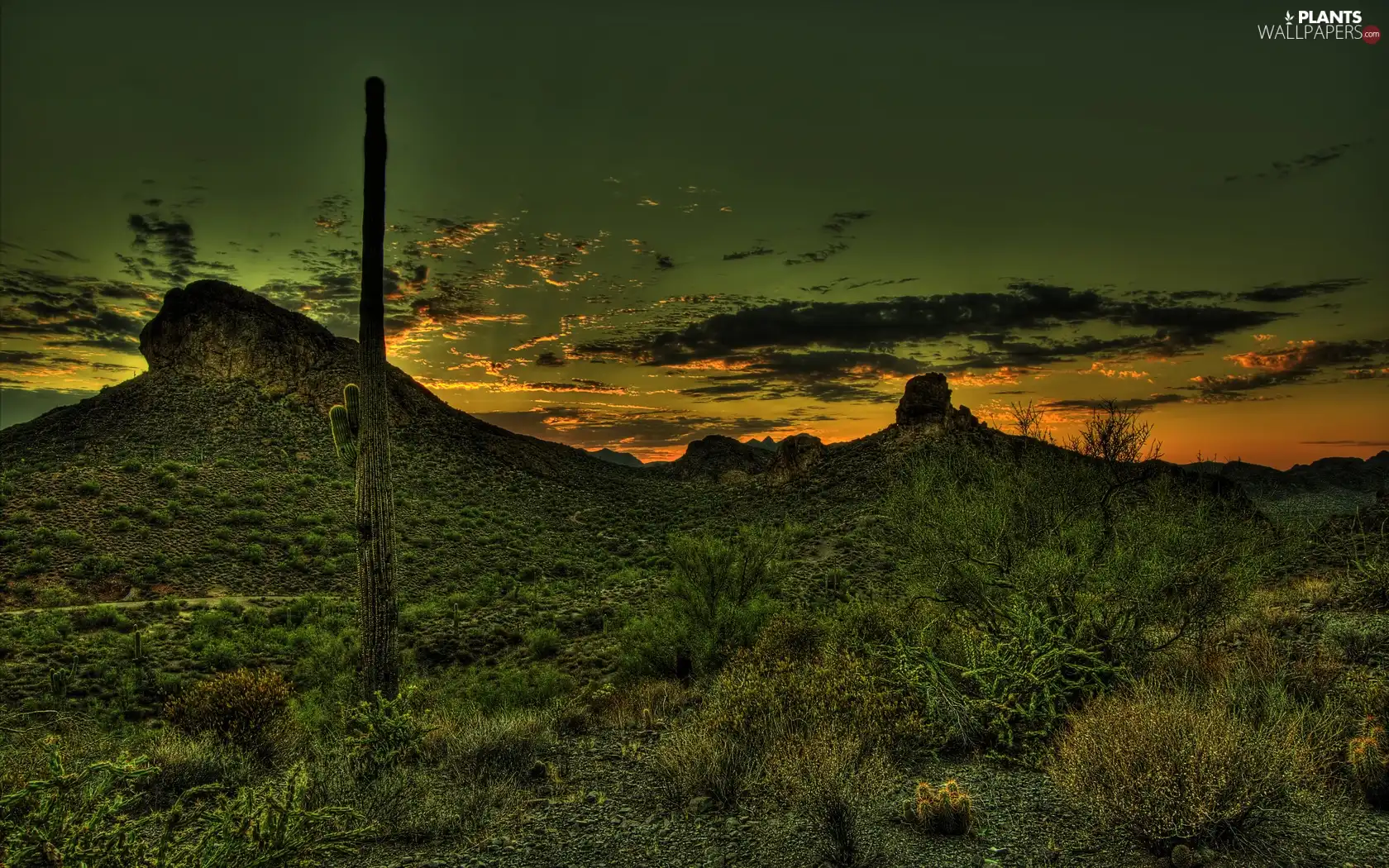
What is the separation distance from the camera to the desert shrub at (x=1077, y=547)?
A: 377 inches

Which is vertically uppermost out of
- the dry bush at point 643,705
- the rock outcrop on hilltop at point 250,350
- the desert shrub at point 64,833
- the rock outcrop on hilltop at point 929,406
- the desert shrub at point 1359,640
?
the rock outcrop on hilltop at point 250,350

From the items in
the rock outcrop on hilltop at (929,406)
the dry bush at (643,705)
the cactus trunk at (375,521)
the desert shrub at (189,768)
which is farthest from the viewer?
the rock outcrop on hilltop at (929,406)

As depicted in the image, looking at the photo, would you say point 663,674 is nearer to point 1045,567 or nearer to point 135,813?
point 1045,567

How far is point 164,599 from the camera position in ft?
80.9

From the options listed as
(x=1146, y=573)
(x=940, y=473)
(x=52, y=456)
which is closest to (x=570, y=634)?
(x=940, y=473)


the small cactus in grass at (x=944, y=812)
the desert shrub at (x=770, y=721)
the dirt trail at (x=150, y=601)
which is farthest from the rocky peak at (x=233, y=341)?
the small cactus in grass at (x=944, y=812)

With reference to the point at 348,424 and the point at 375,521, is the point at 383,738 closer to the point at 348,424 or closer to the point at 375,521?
the point at 375,521

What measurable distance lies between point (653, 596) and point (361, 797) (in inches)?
679

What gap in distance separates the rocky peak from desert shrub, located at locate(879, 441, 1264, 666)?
51620 millimetres

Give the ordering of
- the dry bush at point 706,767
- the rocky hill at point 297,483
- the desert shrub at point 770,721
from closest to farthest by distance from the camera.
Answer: the dry bush at point 706,767, the desert shrub at point 770,721, the rocky hill at point 297,483

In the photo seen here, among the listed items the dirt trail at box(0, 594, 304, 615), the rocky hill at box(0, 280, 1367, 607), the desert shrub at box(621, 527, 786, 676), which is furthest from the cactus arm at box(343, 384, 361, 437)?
the dirt trail at box(0, 594, 304, 615)

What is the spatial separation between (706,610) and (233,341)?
170 feet

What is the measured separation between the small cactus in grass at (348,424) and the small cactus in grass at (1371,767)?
11134mm

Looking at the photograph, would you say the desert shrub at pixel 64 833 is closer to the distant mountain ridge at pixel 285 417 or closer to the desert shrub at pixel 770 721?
the desert shrub at pixel 770 721
